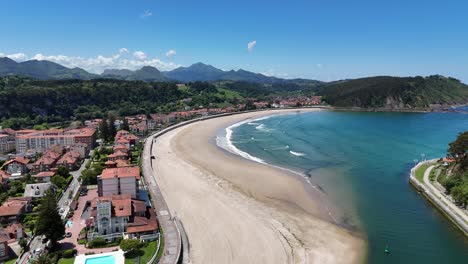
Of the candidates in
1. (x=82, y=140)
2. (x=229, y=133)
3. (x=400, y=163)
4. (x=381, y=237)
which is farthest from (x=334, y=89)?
(x=381, y=237)

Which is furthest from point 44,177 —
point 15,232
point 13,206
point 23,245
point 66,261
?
point 66,261

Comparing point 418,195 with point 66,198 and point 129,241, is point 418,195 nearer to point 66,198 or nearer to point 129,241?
point 129,241

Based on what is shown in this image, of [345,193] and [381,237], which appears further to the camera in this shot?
[345,193]

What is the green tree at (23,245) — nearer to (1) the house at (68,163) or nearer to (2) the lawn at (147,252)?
(2) the lawn at (147,252)

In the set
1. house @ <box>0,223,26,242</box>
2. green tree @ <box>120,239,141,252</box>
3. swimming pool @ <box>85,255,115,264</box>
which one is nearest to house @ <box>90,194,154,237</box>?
green tree @ <box>120,239,141,252</box>

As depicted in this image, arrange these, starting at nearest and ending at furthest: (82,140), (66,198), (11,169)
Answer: (66,198) < (11,169) < (82,140)

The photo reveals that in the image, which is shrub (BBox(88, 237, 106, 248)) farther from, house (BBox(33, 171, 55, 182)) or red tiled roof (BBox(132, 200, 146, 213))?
house (BBox(33, 171, 55, 182))

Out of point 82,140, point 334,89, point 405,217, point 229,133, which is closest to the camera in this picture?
point 405,217
